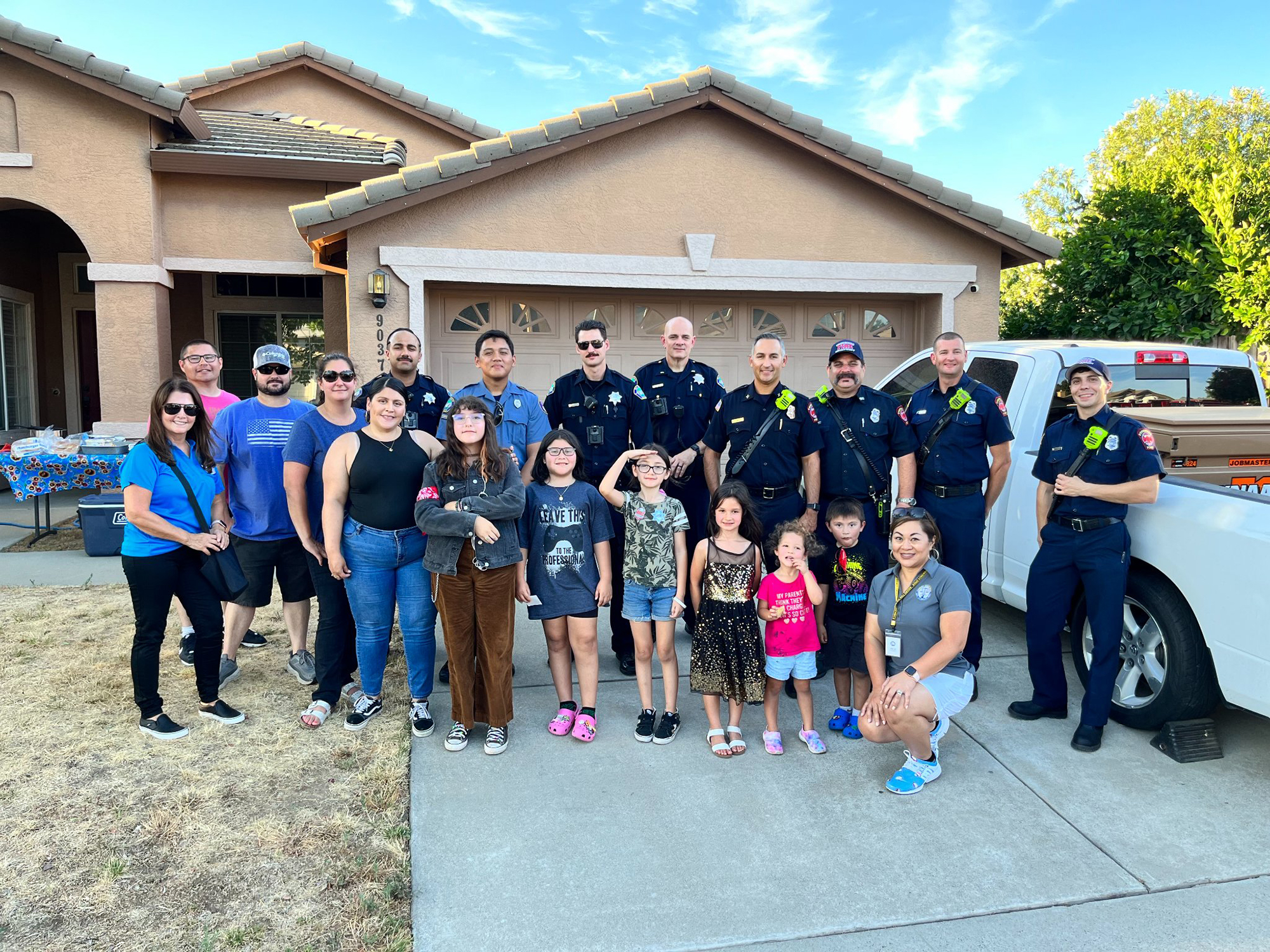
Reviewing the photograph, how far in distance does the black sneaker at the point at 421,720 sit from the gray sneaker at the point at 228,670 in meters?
1.36

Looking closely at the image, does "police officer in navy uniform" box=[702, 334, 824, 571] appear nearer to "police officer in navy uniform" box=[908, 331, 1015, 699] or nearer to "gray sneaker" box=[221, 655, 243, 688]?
"police officer in navy uniform" box=[908, 331, 1015, 699]

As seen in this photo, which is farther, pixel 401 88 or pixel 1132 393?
pixel 401 88

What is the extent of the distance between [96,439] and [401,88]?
22.5 ft

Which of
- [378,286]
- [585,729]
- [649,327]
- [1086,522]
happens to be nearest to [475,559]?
[585,729]

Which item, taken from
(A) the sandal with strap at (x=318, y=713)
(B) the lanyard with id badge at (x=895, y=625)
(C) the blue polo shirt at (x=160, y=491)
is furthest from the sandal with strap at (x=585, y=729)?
(C) the blue polo shirt at (x=160, y=491)

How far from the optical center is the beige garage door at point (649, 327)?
8586 millimetres

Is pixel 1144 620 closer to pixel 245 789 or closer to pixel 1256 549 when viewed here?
pixel 1256 549

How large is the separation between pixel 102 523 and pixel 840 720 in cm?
675

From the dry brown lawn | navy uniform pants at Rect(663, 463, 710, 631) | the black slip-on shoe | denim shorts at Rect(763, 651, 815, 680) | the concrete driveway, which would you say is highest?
navy uniform pants at Rect(663, 463, 710, 631)

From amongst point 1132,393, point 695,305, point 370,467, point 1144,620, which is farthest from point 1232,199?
point 370,467

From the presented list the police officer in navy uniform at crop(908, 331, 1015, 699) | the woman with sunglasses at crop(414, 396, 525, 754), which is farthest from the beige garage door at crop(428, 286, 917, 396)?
the woman with sunglasses at crop(414, 396, 525, 754)

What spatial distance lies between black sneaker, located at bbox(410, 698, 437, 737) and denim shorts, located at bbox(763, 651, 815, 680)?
5.40ft

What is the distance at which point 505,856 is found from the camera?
3012mm

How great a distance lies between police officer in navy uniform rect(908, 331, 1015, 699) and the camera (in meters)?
4.31
